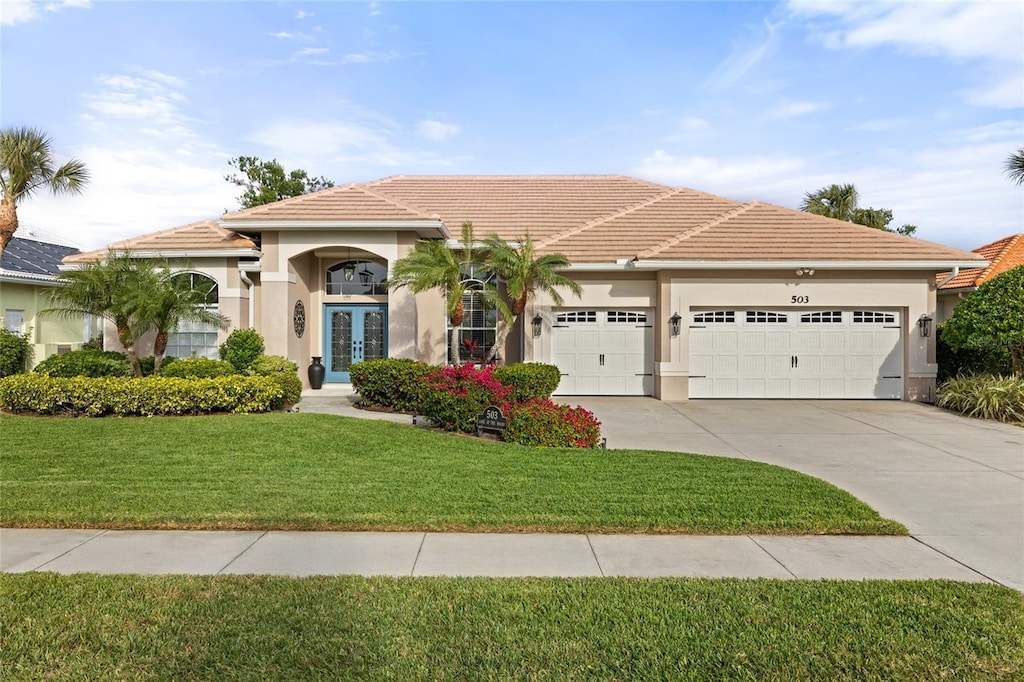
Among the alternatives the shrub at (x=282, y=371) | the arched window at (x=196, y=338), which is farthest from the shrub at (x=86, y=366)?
the shrub at (x=282, y=371)

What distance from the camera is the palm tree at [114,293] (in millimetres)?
12117

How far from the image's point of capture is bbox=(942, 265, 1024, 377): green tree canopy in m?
12.9

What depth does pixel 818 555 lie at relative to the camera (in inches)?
203

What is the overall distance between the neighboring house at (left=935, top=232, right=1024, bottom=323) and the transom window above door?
1666cm

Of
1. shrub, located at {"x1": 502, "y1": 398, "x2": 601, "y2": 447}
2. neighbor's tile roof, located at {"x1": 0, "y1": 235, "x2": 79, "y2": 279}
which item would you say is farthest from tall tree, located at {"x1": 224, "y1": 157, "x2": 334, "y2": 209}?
shrub, located at {"x1": 502, "y1": 398, "x2": 601, "y2": 447}

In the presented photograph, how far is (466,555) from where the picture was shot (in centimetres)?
507

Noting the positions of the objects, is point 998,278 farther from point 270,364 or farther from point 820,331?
point 270,364

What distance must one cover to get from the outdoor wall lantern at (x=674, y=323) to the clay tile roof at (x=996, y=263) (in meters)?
9.90

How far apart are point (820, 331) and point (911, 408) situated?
9.01 feet

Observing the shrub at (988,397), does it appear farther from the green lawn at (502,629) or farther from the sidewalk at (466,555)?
A: the green lawn at (502,629)

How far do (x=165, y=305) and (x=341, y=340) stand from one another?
4.99 m

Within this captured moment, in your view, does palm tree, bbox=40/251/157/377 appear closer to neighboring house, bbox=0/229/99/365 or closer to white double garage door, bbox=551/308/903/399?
neighboring house, bbox=0/229/99/365

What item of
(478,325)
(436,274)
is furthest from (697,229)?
(436,274)

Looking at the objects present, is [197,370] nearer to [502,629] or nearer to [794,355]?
[502,629]
